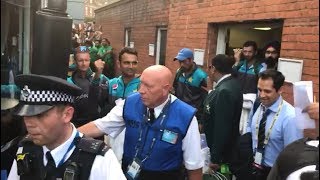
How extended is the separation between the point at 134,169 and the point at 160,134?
35cm

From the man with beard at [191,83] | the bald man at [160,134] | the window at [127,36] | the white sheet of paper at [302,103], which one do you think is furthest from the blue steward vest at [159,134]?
the window at [127,36]

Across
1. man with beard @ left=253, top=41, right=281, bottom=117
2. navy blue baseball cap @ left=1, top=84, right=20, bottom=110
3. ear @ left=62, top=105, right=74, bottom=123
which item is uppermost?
man with beard @ left=253, top=41, right=281, bottom=117

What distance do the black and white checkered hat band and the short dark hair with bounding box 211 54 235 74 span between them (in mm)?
2783

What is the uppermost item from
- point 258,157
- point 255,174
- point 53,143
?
point 53,143

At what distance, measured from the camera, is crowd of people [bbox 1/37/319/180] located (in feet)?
6.48

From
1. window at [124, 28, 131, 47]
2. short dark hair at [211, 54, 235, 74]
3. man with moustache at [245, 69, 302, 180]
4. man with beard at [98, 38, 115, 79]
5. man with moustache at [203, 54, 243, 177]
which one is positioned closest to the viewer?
man with moustache at [245, 69, 302, 180]

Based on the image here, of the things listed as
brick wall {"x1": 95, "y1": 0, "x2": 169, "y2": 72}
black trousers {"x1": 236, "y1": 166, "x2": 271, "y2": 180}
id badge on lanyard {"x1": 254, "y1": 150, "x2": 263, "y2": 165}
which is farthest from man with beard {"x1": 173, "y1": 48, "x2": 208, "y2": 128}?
brick wall {"x1": 95, "y1": 0, "x2": 169, "y2": 72}

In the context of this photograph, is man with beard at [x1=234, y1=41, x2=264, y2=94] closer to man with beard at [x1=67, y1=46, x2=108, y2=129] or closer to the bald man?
man with beard at [x1=67, y1=46, x2=108, y2=129]

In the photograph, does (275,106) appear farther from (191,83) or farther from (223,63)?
(191,83)

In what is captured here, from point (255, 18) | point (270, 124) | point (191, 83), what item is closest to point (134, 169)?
point (270, 124)

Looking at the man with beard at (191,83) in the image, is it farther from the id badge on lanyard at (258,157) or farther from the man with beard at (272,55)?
the id badge on lanyard at (258,157)

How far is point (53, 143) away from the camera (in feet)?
6.55

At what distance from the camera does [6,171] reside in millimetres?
2494

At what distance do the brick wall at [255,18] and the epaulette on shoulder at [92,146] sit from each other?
2.80m
